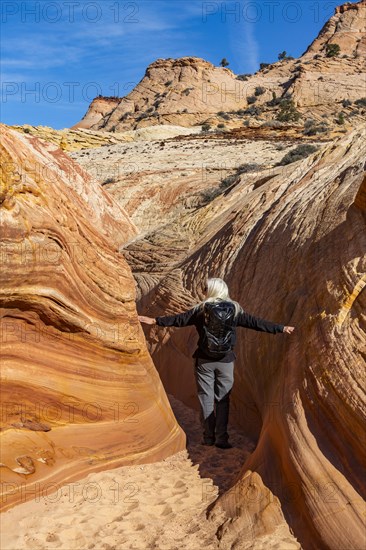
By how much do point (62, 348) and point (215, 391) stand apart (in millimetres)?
1292

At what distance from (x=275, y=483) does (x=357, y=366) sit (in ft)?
2.62

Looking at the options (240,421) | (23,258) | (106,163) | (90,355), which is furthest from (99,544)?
(106,163)

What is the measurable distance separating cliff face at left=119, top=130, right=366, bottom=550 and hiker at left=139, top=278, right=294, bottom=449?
27 centimetres

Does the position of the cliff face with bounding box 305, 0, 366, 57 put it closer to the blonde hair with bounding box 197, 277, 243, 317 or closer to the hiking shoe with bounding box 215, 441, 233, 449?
the blonde hair with bounding box 197, 277, 243, 317

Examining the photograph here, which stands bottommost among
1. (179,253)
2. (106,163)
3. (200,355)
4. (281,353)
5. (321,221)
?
(281,353)

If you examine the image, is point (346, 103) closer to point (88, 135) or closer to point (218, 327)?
point (88, 135)

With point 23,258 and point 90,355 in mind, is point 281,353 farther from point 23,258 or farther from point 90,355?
point 23,258

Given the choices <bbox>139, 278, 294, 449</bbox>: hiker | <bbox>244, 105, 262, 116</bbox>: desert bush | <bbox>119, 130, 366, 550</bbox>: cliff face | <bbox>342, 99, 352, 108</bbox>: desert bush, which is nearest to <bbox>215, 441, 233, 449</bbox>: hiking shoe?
<bbox>139, 278, 294, 449</bbox>: hiker

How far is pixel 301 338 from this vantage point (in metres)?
4.34

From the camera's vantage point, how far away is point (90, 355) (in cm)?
446

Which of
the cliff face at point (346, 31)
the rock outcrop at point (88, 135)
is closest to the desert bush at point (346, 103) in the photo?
the rock outcrop at point (88, 135)

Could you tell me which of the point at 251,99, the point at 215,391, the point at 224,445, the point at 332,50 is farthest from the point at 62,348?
the point at 332,50

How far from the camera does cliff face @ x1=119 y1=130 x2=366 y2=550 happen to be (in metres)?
3.51

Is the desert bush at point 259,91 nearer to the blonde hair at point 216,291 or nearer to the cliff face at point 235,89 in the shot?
the cliff face at point 235,89
